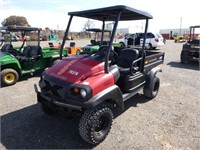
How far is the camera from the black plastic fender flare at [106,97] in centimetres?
267

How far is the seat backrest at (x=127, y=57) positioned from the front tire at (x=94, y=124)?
1572 millimetres

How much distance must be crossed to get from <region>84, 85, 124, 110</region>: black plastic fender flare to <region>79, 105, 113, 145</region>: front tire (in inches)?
5.9

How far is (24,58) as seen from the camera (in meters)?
6.39

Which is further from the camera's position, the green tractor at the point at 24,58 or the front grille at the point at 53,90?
the green tractor at the point at 24,58

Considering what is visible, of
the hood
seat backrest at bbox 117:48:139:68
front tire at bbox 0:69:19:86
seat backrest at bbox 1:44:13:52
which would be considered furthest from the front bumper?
seat backrest at bbox 1:44:13:52

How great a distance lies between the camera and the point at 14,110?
4059 millimetres

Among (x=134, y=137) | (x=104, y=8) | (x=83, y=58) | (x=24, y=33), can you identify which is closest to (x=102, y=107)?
(x=134, y=137)

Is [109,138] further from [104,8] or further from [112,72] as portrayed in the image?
[104,8]

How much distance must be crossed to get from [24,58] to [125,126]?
14.6 ft

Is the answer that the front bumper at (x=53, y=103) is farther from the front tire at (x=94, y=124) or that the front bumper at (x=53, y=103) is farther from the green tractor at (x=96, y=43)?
the green tractor at (x=96, y=43)

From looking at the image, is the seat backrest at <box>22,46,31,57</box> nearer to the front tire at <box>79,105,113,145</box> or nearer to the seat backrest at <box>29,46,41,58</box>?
the seat backrest at <box>29,46,41,58</box>

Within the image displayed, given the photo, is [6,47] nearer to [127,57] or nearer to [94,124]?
[127,57]

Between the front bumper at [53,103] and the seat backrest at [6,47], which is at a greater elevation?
the seat backrest at [6,47]

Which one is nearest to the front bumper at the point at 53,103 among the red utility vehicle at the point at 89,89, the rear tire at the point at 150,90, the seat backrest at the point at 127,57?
the red utility vehicle at the point at 89,89
